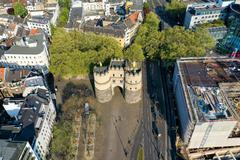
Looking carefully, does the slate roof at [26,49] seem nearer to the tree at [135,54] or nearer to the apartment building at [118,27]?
the apartment building at [118,27]

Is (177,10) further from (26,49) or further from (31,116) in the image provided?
(31,116)

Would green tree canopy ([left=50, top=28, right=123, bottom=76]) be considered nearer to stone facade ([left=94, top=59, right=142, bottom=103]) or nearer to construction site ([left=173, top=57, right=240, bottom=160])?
stone facade ([left=94, top=59, right=142, bottom=103])

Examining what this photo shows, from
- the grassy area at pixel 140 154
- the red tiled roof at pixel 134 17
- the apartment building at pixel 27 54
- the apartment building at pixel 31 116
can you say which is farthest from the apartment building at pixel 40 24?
the grassy area at pixel 140 154

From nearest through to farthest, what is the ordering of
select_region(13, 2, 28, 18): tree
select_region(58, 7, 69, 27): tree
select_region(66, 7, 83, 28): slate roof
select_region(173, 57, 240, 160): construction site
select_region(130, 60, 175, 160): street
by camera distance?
select_region(173, 57, 240, 160): construction site → select_region(130, 60, 175, 160): street → select_region(66, 7, 83, 28): slate roof → select_region(58, 7, 69, 27): tree → select_region(13, 2, 28, 18): tree

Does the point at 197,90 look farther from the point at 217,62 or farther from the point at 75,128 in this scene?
the point at 75,128

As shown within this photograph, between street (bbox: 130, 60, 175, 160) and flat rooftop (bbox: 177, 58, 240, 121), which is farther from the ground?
flat rooftop (bbox: 177, 58, 240, 121)

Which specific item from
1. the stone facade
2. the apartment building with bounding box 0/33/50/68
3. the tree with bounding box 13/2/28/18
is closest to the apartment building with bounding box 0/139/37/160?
the stone facade

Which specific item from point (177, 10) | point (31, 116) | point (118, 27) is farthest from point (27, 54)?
point (177, 10)
